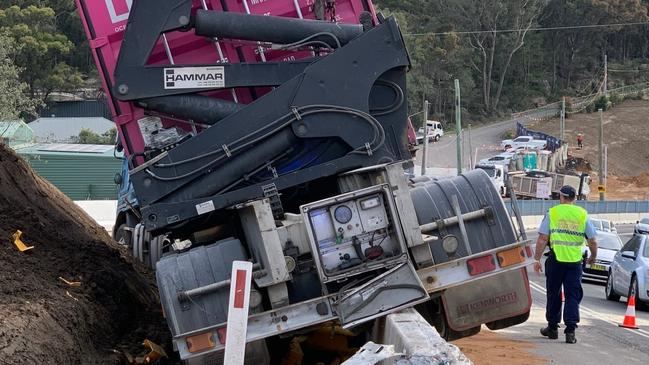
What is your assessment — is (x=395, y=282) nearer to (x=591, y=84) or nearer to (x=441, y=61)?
(x=441, y=61)

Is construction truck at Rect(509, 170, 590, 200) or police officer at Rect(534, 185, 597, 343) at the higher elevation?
police officer at Rect(534, 185, 597, 343)

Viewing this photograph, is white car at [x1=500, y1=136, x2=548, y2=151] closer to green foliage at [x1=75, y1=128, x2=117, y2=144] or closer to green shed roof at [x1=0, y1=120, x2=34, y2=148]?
green foliage at [x1=75, y1=128, x2=117, y2=144]

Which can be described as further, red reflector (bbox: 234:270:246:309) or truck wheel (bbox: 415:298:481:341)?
truck wheel (bbox: 415:298:481:341)

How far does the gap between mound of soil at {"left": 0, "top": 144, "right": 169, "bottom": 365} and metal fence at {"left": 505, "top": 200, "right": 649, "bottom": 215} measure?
35.2m

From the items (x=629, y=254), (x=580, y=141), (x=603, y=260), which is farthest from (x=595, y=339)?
(x=580, y=141)

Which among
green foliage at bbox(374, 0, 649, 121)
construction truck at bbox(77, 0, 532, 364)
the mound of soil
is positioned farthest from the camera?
green foliage at bbox(374, 0, 649, 121)

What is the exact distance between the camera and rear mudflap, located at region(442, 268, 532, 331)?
29.1ft

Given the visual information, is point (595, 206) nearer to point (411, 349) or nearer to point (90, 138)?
point (90, 138)

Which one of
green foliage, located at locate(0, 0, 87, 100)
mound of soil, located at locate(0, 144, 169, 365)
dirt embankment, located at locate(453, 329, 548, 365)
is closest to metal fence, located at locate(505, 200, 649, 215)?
green foliage, located at locate(0, 0, 87, 100)

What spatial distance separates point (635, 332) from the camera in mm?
13422

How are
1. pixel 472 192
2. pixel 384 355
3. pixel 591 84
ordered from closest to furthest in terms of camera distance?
pixel 384 355 < pixel 472 192 < pixel 591 84

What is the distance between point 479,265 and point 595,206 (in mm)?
46984

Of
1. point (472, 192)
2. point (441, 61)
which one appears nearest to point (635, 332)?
point (472, 192)

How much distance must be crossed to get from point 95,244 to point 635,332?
7349mm
